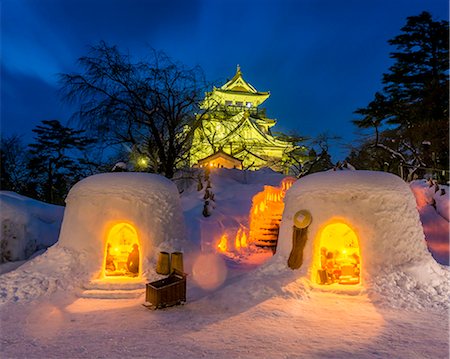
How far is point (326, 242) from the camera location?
841 cm

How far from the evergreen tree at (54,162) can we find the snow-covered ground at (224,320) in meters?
15.3

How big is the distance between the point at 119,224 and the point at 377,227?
19.1 feet

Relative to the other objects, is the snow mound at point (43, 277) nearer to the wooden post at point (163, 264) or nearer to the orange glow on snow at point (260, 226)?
the wooden post at point (163, 264)

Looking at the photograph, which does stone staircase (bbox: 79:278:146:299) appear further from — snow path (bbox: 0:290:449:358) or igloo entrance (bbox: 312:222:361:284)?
igloo entrance (bbox: 312:222:361:284)

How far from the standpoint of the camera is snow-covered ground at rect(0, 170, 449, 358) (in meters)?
4.68

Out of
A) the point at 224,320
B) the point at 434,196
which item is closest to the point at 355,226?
the point at 224,320

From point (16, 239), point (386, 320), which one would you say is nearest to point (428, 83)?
point (386, 320)

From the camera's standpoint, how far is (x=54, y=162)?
22266 mm

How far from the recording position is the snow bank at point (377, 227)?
692 cm

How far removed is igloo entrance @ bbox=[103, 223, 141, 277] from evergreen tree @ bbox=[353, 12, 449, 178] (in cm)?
1363

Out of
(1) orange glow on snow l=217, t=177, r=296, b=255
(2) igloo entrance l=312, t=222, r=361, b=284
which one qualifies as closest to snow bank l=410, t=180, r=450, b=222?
(1) orange glow on snow l=217, t=177, r=296, b=255

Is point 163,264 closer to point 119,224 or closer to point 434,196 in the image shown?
point 119,224

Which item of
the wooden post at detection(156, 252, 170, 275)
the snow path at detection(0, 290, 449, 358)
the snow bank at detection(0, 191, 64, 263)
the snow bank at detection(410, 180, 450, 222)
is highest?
the snow bank at detection(410, 180, 450, 222)

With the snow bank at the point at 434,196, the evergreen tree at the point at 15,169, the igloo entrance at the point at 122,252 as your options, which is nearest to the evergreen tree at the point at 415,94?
the snow bank at the point at 434,196
